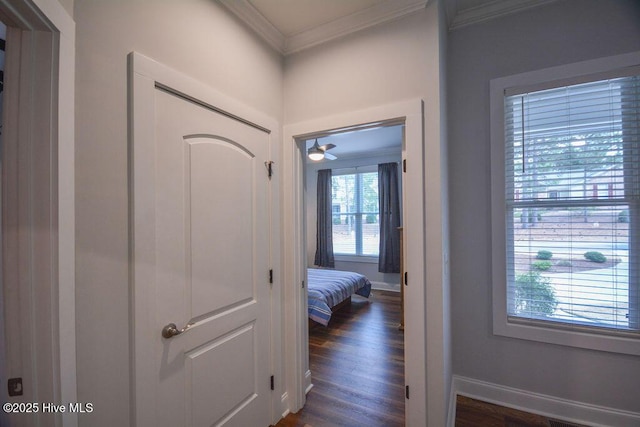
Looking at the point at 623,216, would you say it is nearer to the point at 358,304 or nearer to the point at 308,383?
the point at 308,383

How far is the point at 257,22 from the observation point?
67.4 inches

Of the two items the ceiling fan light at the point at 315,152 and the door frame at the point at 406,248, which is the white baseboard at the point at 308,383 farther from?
the ceiling fan light at the point at 315,152

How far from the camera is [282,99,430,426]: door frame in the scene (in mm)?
1538

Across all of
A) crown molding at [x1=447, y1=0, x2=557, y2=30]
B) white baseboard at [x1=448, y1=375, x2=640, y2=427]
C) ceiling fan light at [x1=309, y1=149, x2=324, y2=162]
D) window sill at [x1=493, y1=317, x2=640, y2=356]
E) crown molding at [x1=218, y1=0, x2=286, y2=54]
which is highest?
crown molding at [x1=447, y1=0, x2=557, y2=30]

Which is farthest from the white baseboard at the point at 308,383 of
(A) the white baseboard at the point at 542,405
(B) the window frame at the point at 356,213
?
(B) the window frame at the point at 356,213

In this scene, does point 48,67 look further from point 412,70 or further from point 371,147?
point 371,147

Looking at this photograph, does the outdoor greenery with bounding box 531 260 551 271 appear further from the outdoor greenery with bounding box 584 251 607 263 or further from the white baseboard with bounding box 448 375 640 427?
the white baseboard with bounding box 448 375 640 427

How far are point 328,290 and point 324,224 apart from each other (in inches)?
102

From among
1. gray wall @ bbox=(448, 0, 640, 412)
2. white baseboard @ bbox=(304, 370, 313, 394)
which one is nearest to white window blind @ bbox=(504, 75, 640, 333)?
gray wall @ bbox=(448, 0, 640, 412)

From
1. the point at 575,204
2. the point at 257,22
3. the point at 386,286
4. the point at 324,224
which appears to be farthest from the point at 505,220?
the point at 324,224

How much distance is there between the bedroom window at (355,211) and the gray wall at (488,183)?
3.47 metres

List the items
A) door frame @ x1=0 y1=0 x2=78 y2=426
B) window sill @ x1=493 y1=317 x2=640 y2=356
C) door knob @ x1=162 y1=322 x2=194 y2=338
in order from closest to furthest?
door frame @ x1=0 y1=0 x2=78 y2=426 < door knob @ x1=162 y1=322 x2=194 y2=338 < window sill @ x1=493 y1=317 x2=640 y2=356

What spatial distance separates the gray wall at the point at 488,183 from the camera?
1.71m

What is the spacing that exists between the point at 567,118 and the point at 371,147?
3494 mm
